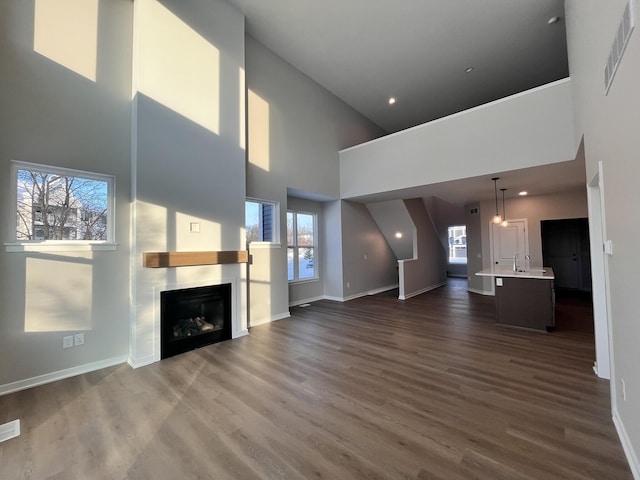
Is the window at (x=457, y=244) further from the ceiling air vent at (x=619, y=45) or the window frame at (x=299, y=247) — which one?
the ceiling air vent at (x=619, y=45)

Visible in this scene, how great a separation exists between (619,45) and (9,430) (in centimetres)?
486

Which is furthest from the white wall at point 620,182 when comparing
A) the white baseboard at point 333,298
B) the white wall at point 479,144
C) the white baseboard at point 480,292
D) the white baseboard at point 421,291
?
the white baseboard at point 480,292

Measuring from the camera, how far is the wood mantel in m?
3.29

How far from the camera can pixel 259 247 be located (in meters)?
5.05

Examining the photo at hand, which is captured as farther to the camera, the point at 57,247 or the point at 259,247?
the point at 259,247

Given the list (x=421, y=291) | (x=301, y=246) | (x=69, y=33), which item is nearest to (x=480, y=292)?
(x=421, y=291)

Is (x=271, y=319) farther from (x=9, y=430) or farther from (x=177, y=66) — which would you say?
(x=177, y=66)

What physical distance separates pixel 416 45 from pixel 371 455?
6148mm

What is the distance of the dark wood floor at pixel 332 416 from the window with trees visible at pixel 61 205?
1.60 meters

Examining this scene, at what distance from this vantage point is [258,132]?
5023 millimetres

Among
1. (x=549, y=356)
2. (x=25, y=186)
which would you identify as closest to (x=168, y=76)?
(x=25, y=186)

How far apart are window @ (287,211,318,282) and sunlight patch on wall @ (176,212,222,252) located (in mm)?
2314

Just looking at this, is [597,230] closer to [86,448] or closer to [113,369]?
[86,448]

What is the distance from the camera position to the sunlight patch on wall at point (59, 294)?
2.77 m
